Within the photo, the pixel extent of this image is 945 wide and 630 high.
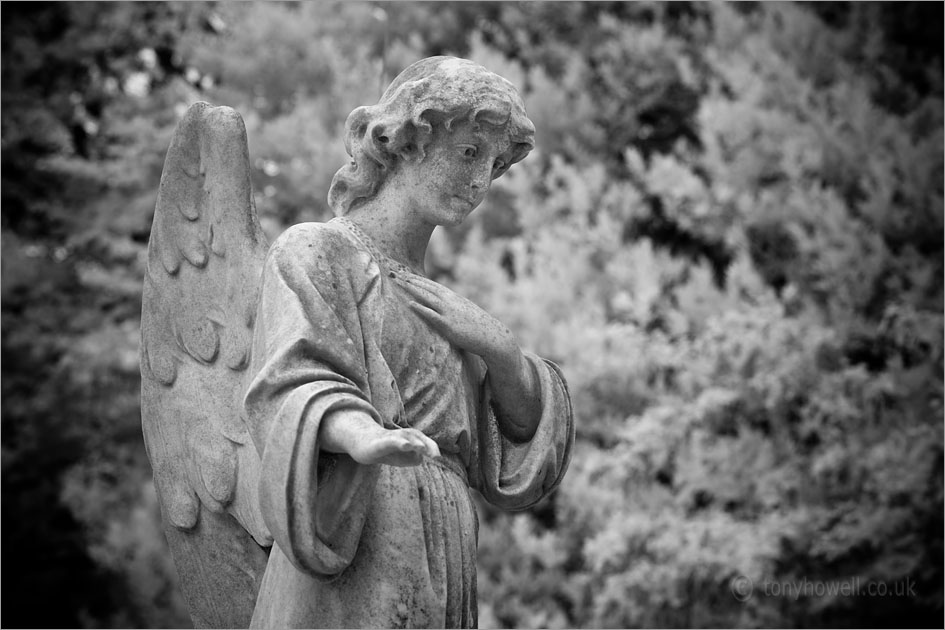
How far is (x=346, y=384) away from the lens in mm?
3389

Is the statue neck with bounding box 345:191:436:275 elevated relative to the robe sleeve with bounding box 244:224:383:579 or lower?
elevated

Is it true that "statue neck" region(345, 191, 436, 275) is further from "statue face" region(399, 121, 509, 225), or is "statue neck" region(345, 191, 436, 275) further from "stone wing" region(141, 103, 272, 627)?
"stone wing" region(141, 103, 272, 627)

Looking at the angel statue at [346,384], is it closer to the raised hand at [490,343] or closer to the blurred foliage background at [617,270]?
the raised hand at [490,343]

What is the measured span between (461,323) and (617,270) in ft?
23.0

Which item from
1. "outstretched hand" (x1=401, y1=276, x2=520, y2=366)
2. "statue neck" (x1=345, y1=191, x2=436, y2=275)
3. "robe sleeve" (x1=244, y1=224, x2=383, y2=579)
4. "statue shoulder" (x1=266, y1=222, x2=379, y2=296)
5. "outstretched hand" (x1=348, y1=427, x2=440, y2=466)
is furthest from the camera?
"statue neck" (x1=345, y1=191, x2=436, y2=275)

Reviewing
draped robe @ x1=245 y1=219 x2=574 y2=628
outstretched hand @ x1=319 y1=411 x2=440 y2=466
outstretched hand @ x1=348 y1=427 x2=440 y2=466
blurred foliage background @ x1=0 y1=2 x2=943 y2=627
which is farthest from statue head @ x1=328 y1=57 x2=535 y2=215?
blurred foliage background @ x1=0 y1=2 x2=943 y2=627

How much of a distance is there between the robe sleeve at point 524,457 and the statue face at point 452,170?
1.47ft

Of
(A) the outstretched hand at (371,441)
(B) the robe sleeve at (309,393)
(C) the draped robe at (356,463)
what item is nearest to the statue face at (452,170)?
(C) the draped robe at (356,463)

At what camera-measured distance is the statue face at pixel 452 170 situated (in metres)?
3.82

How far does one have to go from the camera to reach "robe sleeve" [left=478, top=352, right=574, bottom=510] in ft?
12.8

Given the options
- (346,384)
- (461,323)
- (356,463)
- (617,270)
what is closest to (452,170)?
(461,323)

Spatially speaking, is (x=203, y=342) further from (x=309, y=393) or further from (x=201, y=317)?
(x=309, y=393)

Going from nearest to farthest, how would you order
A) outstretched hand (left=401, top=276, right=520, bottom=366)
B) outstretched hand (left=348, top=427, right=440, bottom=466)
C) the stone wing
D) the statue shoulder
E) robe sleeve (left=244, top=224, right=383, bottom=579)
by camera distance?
1. outstretched hand (left=348, top=427, right=440, bottom=466)
2. robe sleeve (left=244, top=224, right=383, bottom=579)
3. the statue shoulder
4. outstretched hand (left=401, top=276, right=520, bottom=366)
5. the stone wing

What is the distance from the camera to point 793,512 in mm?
9547
